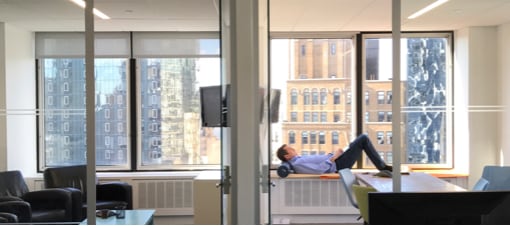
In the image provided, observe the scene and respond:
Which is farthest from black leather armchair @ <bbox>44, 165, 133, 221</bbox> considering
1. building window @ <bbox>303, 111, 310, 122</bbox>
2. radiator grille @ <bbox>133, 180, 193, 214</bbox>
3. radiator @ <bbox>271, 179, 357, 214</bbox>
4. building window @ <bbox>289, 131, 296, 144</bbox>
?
building window @ <bbox>303, 111, 310, 122</bbox>

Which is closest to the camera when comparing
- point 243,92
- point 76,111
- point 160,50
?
point 243,92

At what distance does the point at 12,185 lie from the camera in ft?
18.4

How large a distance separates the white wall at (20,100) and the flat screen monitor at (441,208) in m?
4.56

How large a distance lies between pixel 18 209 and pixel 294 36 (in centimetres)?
431

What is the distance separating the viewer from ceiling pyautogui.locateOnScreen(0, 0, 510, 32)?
5.04m

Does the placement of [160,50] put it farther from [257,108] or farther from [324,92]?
[257,108]

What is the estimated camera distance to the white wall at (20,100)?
18.1 feet

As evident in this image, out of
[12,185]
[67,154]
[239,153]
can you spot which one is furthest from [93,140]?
[67,154]

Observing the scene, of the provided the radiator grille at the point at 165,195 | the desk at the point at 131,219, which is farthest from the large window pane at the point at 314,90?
the desk at the point at 131,219

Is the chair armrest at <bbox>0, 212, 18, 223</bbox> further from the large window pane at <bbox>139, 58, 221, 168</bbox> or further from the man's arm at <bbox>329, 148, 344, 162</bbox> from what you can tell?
the man's arm at <bbox>329, 148, 344, 162</bbox>

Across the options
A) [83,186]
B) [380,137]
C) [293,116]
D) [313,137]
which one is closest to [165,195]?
[83,186]

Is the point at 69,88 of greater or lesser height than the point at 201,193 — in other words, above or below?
above

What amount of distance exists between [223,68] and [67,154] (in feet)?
12.9

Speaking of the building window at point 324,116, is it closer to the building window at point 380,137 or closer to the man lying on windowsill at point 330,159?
the man lying on windowsill at point 330,159
